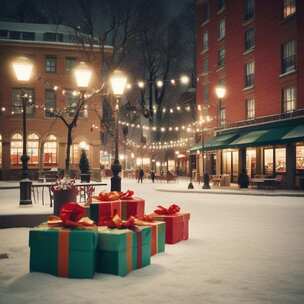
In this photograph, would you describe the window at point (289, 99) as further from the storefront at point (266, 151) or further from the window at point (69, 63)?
the window at point (69, 63)

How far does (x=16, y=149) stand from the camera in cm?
4247

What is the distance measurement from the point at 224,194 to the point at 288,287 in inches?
771

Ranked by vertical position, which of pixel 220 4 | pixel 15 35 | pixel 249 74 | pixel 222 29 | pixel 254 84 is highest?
pixel 220 4

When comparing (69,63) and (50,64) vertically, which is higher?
(69,63)

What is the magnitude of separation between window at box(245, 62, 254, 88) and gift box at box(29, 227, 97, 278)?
29596 millimetres

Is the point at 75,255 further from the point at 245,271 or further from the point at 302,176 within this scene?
the point at 302,176

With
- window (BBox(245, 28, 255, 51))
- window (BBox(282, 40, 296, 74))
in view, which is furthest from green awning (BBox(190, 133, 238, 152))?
window (BBox(245, 28, 255, 51))

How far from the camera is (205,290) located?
19.7 ft

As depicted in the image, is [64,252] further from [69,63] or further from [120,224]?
[69,63]

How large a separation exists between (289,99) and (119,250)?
25525 mm

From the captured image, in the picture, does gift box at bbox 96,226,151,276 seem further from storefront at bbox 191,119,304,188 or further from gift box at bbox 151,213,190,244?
storefront at bbox 191,119,304,188

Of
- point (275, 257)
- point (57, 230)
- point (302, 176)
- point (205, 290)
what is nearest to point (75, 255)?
point (57, 230)

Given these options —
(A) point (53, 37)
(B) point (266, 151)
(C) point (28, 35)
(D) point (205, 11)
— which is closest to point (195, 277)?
(B) point (266, 151)

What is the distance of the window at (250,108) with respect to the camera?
3422 centimetres
